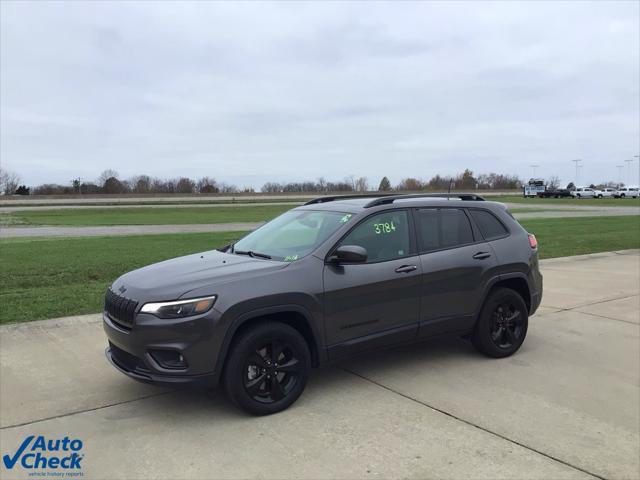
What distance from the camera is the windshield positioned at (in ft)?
15.2

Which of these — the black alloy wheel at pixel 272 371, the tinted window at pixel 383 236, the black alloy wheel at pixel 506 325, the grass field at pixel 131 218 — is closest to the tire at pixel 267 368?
the black alloy wheel at pixel 272 371

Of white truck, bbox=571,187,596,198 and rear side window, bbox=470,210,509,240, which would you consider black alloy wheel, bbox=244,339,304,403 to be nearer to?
rear side window, bbox=470,210,509,240

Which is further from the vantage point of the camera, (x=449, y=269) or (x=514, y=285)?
(x=514, y=285)

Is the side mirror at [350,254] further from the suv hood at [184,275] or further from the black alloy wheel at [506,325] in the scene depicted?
the black alloy wheel at [506,325]

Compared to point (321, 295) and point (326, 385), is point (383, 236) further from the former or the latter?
point (326, 385)

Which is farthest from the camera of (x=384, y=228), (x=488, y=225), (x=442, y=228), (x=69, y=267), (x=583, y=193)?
(x=583, y=193)

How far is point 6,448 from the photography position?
3.56 m

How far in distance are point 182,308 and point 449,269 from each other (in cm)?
252

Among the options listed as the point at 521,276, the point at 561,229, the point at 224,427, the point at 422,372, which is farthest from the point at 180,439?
the point at 561,229

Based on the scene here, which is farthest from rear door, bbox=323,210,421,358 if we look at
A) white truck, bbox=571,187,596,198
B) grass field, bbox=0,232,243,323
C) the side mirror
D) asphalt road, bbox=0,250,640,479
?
white truck, bbox=571,187,596,198

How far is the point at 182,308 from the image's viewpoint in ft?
12.6

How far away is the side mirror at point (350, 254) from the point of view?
14.0 feet

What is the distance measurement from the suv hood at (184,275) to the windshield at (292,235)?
22 centimetres

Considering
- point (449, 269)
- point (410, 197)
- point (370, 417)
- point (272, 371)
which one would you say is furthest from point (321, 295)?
point (410, 197)
